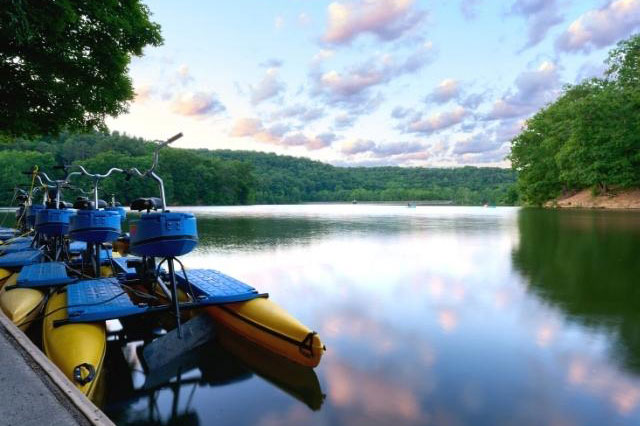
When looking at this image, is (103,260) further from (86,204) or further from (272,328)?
(272,328)

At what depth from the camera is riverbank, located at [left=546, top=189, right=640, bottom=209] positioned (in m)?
49.1

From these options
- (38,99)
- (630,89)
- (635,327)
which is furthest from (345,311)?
(630,89)

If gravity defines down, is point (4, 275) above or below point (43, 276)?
below

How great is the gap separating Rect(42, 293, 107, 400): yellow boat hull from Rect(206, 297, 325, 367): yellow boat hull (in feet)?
5.05

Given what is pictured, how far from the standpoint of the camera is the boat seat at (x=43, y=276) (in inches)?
245

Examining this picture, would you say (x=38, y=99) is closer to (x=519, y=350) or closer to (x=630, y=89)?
(x=519, y=350)

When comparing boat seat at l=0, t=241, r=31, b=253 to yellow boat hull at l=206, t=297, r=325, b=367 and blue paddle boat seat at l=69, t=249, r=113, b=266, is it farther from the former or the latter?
yellow boat hull at l=206, t=297, r=325, b=367

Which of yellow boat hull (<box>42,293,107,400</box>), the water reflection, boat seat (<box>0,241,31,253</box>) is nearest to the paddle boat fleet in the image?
yellow boat hull (<box>42,293,107,400</box>)

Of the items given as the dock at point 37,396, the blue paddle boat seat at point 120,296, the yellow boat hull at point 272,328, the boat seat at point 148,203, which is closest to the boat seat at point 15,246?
the blue paddle boat seat at point 120,296

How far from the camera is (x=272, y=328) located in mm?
5062

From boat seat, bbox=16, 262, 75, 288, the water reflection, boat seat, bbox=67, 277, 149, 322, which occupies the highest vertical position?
boat seat, bbox=16, 262, 75, 288

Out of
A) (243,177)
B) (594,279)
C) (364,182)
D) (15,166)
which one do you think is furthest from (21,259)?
(364,182)

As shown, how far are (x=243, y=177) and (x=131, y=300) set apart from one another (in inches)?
4364

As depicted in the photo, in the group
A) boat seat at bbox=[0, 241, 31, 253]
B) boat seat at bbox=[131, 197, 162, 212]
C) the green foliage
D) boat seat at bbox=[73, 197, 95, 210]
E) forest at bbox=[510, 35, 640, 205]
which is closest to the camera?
boat seat at bbox=[131, 197, 162, 212]
